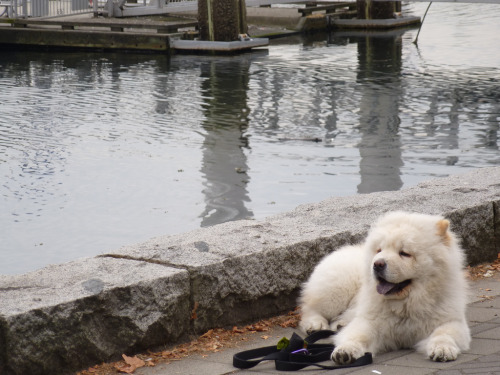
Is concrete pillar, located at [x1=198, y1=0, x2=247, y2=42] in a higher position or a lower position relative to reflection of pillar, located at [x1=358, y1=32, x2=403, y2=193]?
higher

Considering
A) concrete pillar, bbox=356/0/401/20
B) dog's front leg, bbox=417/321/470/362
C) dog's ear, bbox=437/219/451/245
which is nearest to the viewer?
dog's front leg, bbox=417/321/470/362

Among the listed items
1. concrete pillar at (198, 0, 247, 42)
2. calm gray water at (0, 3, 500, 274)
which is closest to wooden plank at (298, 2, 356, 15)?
concrete pillar at (198, 0, 247, 42)

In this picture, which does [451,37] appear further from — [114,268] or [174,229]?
[114,268]

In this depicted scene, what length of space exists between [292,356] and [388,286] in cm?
63

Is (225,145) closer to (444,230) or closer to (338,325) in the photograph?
(338,325)

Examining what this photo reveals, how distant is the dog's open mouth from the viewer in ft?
15.8

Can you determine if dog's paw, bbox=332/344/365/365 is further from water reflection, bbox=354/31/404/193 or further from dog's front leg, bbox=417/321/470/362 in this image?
water reflection, bbox=354/31/404/193

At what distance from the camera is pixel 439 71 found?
70.9 feet

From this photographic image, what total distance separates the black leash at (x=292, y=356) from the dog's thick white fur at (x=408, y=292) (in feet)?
0.23

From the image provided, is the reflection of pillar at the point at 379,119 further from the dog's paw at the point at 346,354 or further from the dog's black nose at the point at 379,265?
the dog's paw at the point at 346,354

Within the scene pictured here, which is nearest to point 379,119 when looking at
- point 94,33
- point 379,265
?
point 379,265

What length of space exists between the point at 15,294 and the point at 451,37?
26.3m

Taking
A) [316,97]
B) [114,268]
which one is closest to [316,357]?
[114,268]

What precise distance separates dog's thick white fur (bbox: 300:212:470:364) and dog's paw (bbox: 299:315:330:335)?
37 cm
